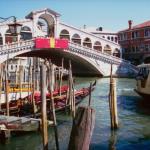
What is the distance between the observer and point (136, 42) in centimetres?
3156

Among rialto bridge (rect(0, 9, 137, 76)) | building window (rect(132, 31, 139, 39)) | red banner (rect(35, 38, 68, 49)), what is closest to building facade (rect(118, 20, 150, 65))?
building window (rect(132, 31, 139, 39))

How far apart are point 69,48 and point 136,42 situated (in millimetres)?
9214

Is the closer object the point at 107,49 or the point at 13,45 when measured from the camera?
the point at 13,45

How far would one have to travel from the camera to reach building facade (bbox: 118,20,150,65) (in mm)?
30328

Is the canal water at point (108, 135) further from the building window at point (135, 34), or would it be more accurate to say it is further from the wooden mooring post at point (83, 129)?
the building window at point (135, 34)

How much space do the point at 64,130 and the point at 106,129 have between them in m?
0.87

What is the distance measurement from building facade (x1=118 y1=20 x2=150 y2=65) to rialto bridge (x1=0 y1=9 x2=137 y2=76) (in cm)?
204

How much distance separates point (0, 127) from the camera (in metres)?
6.77

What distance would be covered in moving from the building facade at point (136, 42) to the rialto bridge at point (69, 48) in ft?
6.70

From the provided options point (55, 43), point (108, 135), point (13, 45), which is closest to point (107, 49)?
point (55, 43)

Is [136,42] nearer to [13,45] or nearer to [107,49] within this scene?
[107,49]

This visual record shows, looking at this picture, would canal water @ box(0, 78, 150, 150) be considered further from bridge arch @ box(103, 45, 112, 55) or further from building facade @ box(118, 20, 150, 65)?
building facade @ box(118, 20, 150, 65)

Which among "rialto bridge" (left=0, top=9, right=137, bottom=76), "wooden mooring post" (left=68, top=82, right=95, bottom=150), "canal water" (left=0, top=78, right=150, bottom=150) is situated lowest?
"canal water" (left=0, top=78, right=150, bottom=150)

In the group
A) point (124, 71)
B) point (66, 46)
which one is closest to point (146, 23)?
point (124, 71)
